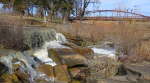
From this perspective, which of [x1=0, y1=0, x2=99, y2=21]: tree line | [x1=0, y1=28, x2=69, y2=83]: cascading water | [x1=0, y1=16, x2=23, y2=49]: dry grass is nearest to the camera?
[x1=0, y1=28, x2=69, y2=83]: cascading water

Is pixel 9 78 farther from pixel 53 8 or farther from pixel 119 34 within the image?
pixel 53 8

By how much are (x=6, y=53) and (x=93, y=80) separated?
11.3 ft

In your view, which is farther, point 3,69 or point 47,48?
point 47,48

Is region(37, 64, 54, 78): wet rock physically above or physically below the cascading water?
below

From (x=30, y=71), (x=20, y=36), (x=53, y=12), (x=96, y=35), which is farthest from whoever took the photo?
(x=53, y=12)

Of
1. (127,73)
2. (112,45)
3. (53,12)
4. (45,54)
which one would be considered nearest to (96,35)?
(112,45)

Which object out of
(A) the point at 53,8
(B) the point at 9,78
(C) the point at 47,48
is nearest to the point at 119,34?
(C) the point at 47,48

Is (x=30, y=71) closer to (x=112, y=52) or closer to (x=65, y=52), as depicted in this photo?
(x=65, y=52)

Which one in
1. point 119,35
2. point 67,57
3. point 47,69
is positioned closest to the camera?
point 47,69

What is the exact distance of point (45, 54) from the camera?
12758mm

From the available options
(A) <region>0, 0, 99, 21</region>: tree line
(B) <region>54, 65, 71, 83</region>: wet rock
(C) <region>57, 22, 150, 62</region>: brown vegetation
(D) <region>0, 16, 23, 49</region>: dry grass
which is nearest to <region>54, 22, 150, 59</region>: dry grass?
(C) <region>57, 22, 150, 62</region>: brown vegetation

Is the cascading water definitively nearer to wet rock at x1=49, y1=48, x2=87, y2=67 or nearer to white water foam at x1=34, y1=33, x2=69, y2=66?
white water foam at x1=34, y1=33, x2=69, y2=66

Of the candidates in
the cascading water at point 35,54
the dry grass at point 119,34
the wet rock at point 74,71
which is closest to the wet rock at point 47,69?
the cascading water at point 35,54

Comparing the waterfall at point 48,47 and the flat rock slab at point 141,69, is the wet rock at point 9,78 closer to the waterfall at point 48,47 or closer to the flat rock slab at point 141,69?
the waterfall at point 48,47
